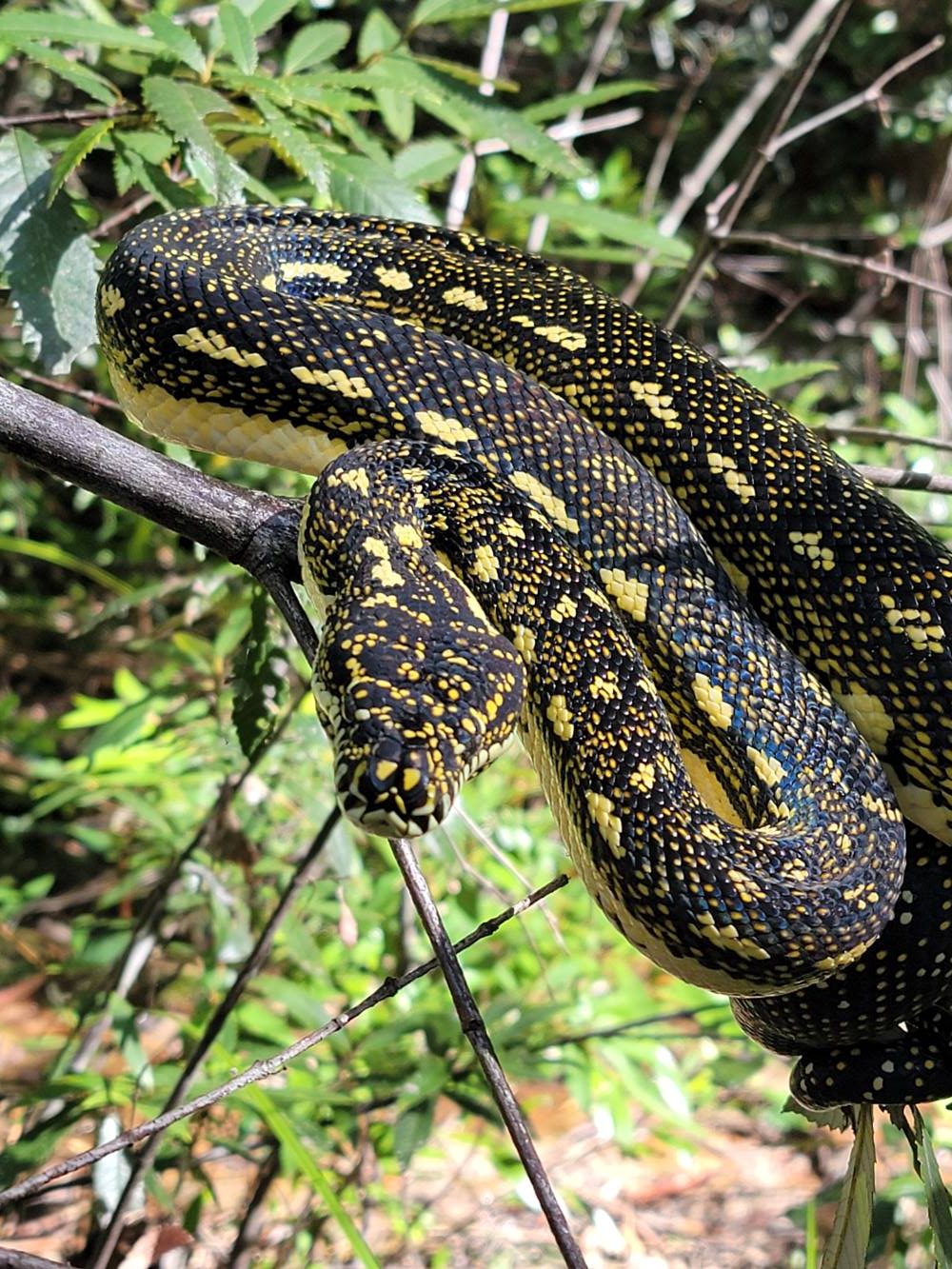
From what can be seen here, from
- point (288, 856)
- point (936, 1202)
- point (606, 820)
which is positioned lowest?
point (288, 856)

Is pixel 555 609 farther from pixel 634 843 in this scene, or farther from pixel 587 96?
pixel 587 96

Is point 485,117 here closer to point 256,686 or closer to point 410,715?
point 256,686

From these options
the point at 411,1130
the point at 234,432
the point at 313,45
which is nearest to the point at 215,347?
the point at 234,432

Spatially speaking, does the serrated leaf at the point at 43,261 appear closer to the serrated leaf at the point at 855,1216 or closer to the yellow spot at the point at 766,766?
the yellow spot at the point at 766,766

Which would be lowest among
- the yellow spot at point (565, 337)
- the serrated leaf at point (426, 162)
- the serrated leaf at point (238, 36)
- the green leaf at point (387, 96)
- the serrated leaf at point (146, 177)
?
the yellow spot at point (565, 337)

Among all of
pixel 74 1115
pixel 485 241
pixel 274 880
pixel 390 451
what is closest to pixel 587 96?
pixel 485 241

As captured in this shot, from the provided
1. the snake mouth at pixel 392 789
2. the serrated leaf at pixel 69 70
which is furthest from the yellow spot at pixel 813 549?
the serrated leaf at pixel 69 70
